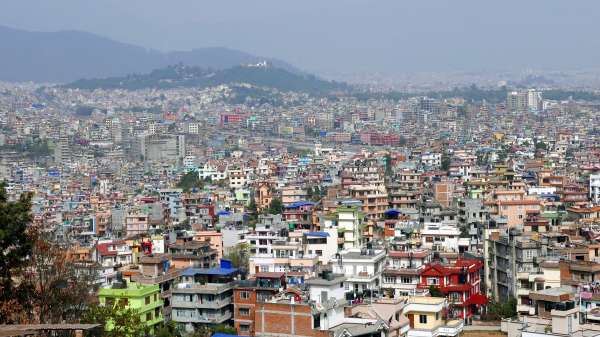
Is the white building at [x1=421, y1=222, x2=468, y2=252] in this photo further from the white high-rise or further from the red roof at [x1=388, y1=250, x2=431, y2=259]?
the white high-rise

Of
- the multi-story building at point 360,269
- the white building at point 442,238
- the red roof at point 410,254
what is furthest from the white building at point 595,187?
the multi-story building at point 360,269

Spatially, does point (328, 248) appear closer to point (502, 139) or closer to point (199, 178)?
point (199, 178)

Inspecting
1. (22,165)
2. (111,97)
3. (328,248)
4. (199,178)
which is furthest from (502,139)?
(111,97)

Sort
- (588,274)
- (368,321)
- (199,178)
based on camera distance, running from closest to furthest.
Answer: (368,321) < (588,274) < (199,178)

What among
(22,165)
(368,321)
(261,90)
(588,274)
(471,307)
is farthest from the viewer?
(261,90)

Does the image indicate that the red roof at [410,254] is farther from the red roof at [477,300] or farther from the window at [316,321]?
the window at [316,321]

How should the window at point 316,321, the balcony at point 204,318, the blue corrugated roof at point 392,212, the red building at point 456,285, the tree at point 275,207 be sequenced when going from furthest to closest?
the tree at point 275,207 → the blue corrugated roof at point 392,212 → the red building at point 456,285 → the balcony at point 204,318 → the window at point 316,321

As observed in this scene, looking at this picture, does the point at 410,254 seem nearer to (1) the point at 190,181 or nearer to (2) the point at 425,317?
(2) the point at 425,317
